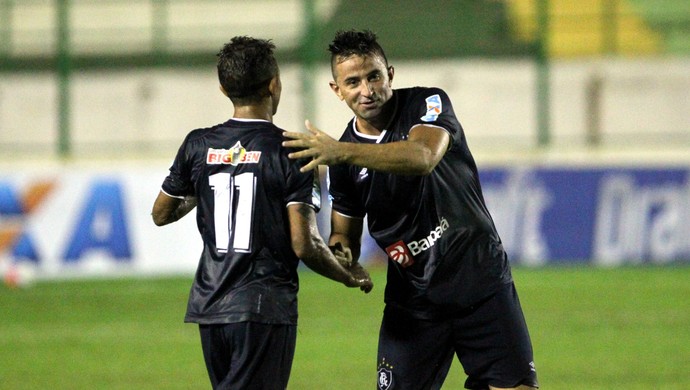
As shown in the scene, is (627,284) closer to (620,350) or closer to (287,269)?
(620,350)

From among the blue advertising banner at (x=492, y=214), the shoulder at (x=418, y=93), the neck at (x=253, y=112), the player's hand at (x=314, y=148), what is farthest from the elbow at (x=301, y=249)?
the blue advertising banner at (x=492, y=214)

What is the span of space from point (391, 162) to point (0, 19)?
1485cm

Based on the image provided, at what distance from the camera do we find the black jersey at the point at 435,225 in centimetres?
526

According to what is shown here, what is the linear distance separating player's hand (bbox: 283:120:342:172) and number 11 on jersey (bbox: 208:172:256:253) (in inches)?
8.2

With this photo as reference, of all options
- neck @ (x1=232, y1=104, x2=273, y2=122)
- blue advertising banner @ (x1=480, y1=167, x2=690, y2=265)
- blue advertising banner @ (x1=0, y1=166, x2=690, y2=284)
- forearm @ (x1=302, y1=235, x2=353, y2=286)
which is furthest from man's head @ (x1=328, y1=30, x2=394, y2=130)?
blue advertising banner @ (x1=480, y1=167, x2=690, y2=265)

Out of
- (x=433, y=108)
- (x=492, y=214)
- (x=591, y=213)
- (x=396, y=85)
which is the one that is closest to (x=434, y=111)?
(x=433, y=108)

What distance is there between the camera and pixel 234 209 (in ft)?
15.4

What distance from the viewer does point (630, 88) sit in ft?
58.1

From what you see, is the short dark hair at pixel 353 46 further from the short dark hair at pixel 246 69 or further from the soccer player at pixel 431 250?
the short dark hair at pixel 246 69

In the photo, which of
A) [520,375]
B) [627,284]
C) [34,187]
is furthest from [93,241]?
[520,375]

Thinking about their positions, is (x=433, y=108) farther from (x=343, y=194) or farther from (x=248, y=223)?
(x=248, y=223)

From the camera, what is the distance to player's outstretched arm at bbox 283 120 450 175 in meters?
4.59

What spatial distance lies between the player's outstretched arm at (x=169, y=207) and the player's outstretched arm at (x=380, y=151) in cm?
60

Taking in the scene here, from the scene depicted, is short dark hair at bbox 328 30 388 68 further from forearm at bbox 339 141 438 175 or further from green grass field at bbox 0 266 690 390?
green grass field at bbox 0 266 690 390
